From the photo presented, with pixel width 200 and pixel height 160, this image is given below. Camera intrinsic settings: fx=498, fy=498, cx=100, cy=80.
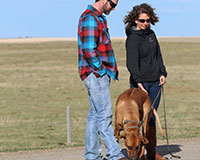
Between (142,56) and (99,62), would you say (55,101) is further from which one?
(99,62)

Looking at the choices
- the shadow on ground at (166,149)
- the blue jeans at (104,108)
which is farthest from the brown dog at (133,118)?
the shadow on ground at (166,149)

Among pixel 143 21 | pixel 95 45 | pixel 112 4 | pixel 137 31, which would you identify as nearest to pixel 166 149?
pixel 137 31

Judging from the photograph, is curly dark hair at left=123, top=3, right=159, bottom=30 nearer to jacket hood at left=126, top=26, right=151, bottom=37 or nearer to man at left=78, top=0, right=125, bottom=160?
jacket hood at left=126, top=26, right=151, bottom=37

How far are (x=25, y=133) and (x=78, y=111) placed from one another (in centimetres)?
480

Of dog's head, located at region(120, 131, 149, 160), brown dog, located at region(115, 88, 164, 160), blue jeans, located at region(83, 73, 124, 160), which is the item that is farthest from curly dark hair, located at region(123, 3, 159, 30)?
dog's head, located at region(120, 131, 149, 160)

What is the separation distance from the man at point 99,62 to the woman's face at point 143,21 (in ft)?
2.67

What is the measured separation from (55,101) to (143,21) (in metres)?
15.2

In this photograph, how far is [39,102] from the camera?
2164cm

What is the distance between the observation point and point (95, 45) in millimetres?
6035

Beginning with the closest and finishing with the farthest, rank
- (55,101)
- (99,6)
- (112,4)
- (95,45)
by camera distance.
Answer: (95,45), (112,4), (99,6), (55,101)

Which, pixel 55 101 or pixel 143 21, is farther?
pixel 55 101

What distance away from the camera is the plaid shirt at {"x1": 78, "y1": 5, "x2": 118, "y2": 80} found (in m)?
6.05

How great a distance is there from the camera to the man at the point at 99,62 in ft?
19.9

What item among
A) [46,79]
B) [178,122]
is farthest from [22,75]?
[178,122]
